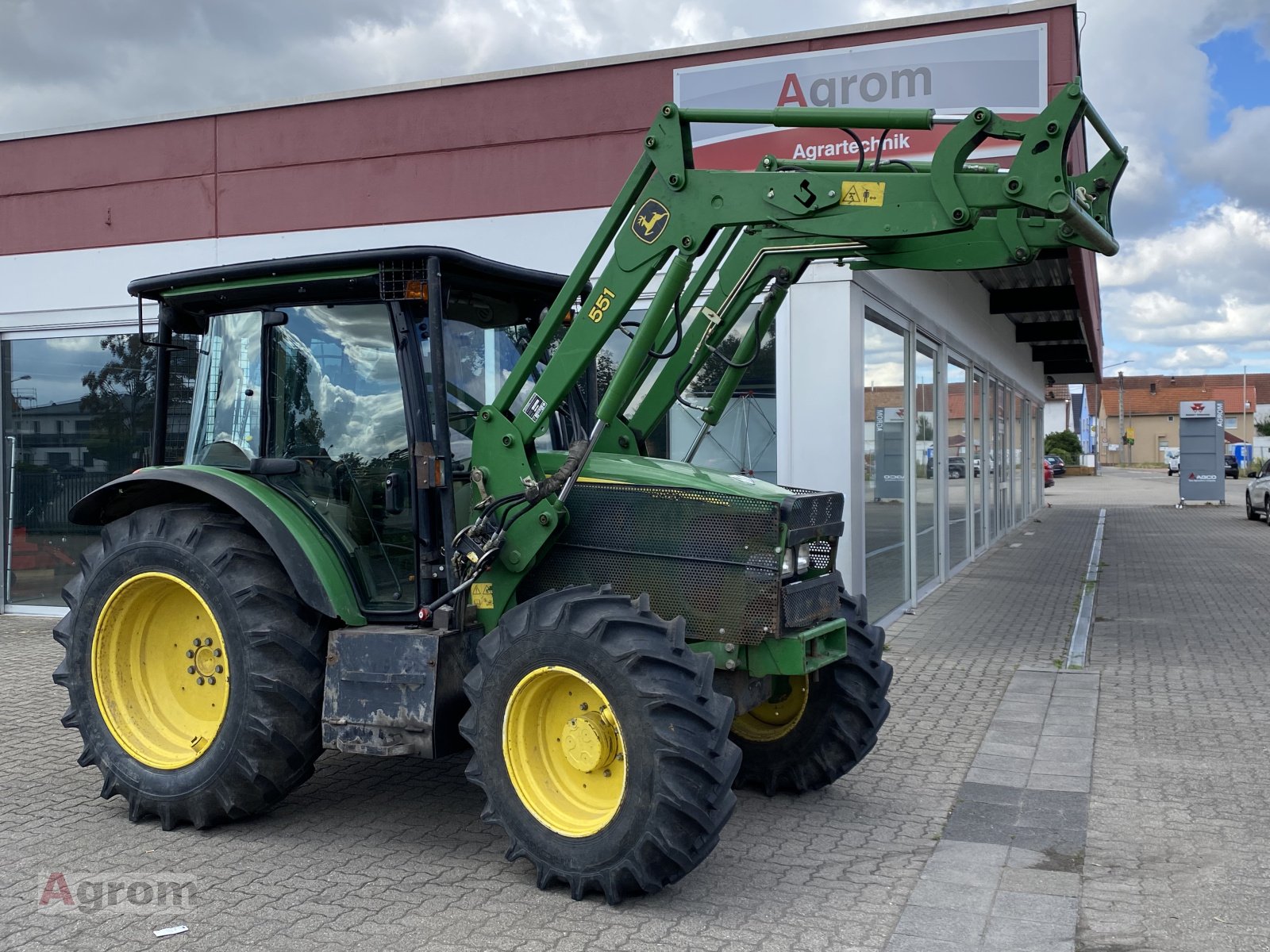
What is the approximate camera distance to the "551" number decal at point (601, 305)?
491 centimetres

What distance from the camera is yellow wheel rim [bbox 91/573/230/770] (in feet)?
17.6

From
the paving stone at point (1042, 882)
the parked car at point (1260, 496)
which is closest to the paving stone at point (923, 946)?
the paving stone at point (1042, 882)

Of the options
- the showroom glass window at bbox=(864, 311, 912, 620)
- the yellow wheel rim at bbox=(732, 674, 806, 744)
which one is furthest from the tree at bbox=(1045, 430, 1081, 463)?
the yellow wheel rim at bbox=(732, 674, 806, 744)

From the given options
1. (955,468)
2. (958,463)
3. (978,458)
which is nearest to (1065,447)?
(978,458)

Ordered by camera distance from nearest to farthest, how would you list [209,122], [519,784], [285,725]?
[519,784] → [285,725] → [209,122]

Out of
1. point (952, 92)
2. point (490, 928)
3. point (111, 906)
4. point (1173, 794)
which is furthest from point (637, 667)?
point (952, 92)

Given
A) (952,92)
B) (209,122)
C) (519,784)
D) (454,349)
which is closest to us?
(519,784)

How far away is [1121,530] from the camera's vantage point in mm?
24328

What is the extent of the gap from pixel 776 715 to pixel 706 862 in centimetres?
106

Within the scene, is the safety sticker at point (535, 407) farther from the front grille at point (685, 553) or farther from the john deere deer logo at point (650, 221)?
the john deere deer logo at point (650, 221)

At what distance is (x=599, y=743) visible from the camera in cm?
445

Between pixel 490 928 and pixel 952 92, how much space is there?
7596 millimetres

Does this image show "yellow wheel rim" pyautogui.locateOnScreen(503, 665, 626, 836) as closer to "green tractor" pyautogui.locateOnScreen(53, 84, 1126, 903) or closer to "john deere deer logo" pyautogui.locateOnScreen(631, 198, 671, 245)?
"green tractor" pyautogui.locateOnScreen(53, 84, 1126, 903)

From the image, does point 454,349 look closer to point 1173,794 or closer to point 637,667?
point 637,667
